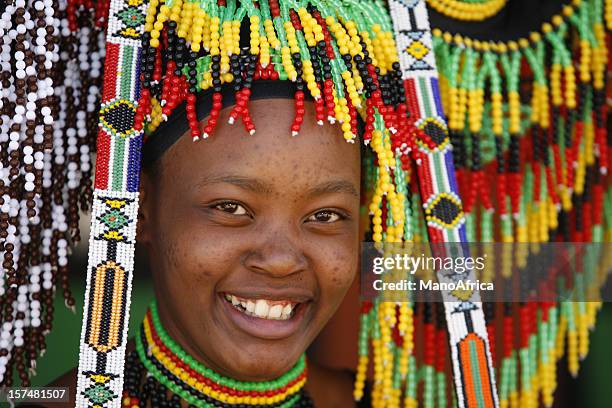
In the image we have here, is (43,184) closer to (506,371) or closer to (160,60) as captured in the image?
(160,60)

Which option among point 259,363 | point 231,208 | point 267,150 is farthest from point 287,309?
point 267,150

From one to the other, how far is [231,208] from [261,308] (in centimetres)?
26

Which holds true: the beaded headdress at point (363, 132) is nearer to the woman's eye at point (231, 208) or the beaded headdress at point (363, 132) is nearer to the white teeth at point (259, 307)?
the woman's eye at point (231, 208)

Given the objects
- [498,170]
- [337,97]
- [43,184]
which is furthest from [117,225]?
[498,170]

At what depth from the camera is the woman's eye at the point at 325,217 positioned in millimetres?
2246

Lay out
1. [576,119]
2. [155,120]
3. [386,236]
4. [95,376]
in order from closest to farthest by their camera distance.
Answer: [95,376] < [155,120] < [386,236] < [576,119]

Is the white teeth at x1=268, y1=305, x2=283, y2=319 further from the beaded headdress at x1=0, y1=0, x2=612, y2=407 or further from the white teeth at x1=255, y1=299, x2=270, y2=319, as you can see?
the beaded headdress at x1=0, y1=0, x2=612, y2=407

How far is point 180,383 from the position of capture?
2338 millimetres

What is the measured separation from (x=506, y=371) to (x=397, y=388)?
0.37 metres

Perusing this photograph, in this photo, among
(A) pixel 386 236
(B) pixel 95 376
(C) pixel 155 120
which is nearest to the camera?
(B) pixel 95 376

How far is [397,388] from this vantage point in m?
2.56

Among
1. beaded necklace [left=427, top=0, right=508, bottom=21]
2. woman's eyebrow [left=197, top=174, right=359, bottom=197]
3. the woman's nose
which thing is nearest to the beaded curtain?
woman's eyebrow [left=197, top=174, right=359, bottom=197]

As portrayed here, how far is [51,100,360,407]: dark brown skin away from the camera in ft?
6.98
